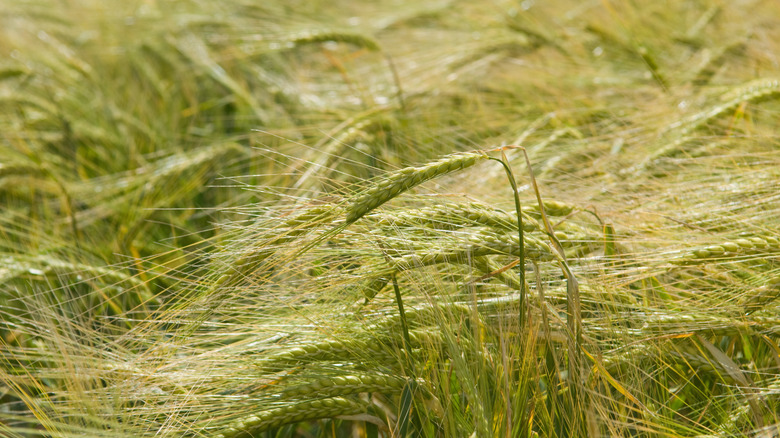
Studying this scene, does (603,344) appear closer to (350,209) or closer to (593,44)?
(350,209)

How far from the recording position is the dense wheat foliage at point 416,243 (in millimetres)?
766

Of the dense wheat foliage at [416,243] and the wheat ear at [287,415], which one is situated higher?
the dense wheat foliage at [416,243]

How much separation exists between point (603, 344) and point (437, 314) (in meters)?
0.25

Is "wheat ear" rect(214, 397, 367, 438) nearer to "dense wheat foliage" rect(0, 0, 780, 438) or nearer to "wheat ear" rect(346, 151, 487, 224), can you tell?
"dense wheat foliage" rect(0, 0, 780, 438)

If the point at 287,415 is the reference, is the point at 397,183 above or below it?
above

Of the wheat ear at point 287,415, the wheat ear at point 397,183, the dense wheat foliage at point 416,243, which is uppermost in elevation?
the wheat ear at point 397,183

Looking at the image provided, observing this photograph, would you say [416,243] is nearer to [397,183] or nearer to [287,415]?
[397,183]

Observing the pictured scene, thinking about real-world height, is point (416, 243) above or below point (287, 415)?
above

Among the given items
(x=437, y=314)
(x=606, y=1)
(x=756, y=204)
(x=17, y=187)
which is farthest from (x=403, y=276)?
(x=606, y=1)

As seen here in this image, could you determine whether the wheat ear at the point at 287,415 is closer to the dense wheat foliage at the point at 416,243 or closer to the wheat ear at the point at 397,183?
the dense wheat foliage at the point at 416,243

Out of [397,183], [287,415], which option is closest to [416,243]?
[397,183]

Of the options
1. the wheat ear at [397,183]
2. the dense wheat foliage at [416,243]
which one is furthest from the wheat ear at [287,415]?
the wheat ear at [397,183]

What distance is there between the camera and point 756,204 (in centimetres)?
97

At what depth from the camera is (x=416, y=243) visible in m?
0.77
